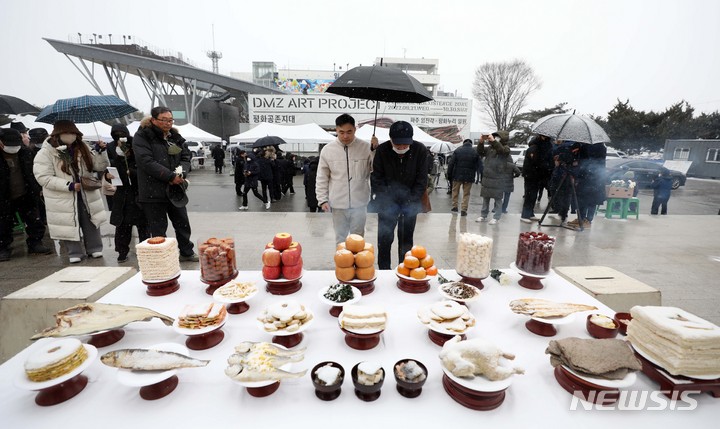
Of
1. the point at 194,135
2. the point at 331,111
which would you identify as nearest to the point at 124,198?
the point at 194,135

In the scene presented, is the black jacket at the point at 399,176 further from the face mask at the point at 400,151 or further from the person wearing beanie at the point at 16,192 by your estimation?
the person wearing beanie at the point at 16,192

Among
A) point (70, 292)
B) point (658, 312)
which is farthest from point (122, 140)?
point (658, 312)

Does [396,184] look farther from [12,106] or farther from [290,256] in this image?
[12,106]

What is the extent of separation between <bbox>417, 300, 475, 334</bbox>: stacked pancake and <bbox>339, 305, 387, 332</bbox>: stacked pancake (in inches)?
9.2

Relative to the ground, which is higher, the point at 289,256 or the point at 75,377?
the point at 289,256

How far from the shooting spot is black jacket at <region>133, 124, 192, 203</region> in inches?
145

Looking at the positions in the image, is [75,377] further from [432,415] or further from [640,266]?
[640,266]

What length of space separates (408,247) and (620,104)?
38.2 meters

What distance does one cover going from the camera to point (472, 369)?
50.5 inches

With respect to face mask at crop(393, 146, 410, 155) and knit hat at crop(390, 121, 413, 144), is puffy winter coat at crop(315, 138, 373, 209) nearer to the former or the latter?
face mask at crop(393, 146, 410, 155)

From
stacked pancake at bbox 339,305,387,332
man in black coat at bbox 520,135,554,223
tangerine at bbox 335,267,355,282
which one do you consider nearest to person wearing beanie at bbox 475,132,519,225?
man in black coat at bbox 520,135,554,223

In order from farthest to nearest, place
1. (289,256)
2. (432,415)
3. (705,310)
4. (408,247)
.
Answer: (408,247) → (705,310) → (289,256) → (432,415)

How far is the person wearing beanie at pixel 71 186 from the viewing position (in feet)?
13.2

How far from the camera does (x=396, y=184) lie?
146 inches
